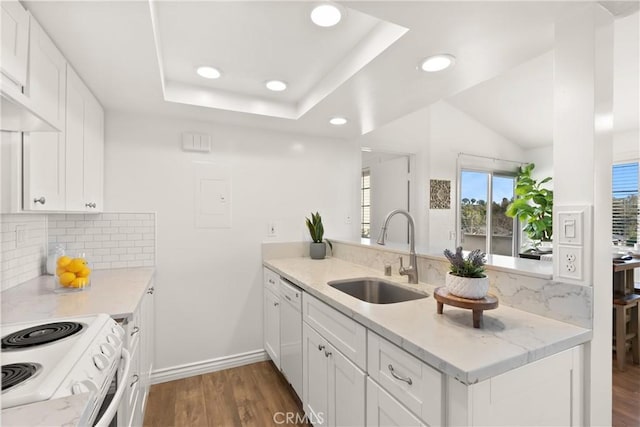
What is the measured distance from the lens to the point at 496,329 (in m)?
1.13

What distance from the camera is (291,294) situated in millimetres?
2104

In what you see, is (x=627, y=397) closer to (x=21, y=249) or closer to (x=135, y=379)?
(x=135, y=379)

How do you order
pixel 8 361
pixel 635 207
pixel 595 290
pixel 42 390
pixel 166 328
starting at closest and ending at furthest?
pixel 42 390 → pixel 8 361 → pixel 595 290 → pixel 166 328 → pixel 635 207

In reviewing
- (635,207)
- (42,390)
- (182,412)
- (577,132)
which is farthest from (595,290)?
(635,207)

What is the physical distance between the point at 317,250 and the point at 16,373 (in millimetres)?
2106

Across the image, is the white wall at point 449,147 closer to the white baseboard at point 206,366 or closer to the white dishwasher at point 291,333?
the white dishwasher at point 291,333

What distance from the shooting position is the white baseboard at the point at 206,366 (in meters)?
2.42

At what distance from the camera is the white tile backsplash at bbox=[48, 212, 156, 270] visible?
215 centimetres

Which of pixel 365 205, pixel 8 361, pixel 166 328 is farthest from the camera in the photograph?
pixel 365 205

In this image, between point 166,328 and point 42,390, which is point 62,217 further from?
point 42,390

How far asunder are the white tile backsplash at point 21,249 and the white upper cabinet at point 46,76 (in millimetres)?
662

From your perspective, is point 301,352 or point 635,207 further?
point 635,207

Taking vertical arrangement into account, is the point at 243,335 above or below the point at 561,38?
below

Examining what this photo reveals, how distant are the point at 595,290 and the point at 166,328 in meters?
2.71
